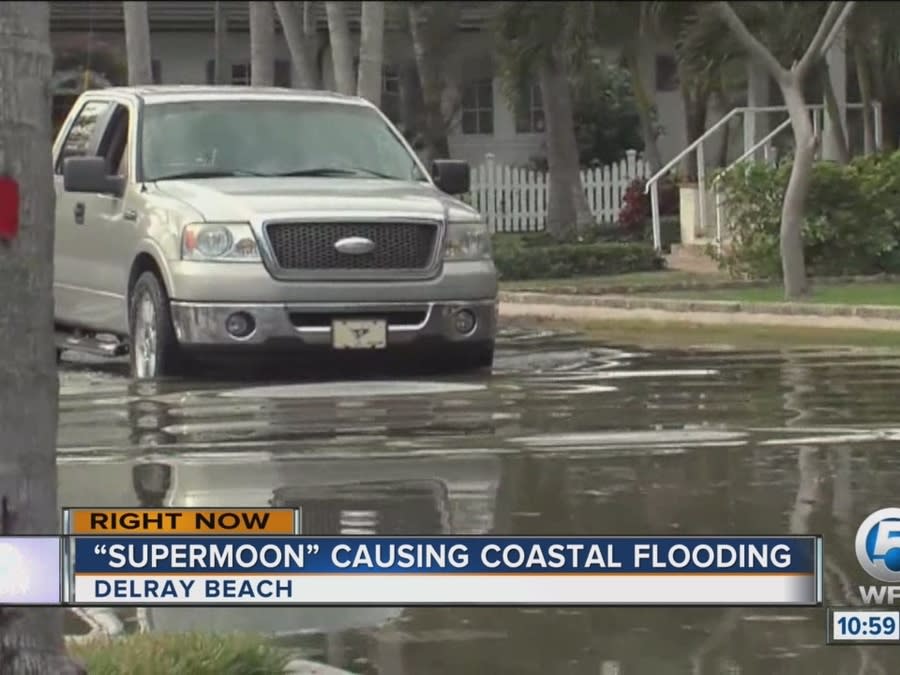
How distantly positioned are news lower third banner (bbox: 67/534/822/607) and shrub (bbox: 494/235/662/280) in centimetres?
1894

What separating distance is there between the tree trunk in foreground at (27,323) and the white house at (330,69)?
35011 millimetres

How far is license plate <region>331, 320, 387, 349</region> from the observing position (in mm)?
13344

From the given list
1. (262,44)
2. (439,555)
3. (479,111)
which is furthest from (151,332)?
(479,111)

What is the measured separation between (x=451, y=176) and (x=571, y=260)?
36.8ft

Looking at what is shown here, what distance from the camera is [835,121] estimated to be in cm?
2670

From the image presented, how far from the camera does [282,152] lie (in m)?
14.6

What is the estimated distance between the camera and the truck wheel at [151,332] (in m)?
13.5

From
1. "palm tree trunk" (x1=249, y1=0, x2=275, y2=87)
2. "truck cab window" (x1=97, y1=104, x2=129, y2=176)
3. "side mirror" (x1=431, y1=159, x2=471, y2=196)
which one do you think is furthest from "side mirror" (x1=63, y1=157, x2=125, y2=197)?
"palm tree trunk" (x1=249, y1=0, x2=275, y2=87)

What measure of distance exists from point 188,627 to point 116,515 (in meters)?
0.42

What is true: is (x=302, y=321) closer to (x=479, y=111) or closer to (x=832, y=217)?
(x=832, y=217)

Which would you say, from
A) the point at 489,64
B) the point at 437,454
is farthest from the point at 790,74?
the point at 489,64

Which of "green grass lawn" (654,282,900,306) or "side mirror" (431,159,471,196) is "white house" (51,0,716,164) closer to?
"green grass lawn" (654,282,900,306)

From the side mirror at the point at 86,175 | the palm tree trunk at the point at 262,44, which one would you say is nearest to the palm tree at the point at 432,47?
the palm tree trunk at the point at 262,44

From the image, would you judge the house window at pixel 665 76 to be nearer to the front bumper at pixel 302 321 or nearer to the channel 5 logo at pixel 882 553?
the front bumper at pixel 302 321
